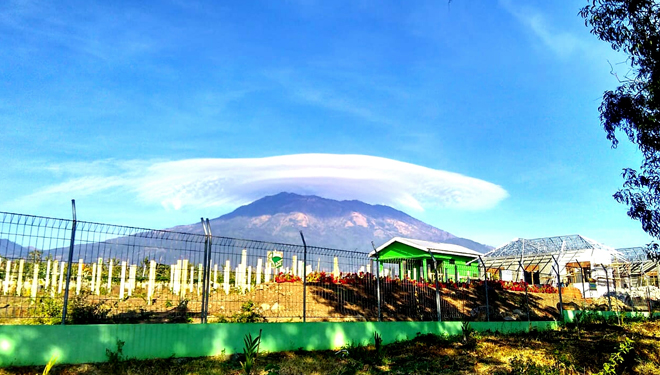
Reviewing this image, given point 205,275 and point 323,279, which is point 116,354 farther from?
point 323,279

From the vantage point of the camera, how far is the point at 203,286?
1102 cm

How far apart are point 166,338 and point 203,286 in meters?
1.30

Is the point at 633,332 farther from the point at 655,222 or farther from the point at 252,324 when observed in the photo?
the point at 252,324

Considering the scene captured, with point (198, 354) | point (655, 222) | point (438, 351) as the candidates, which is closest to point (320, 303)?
point (438, 351)

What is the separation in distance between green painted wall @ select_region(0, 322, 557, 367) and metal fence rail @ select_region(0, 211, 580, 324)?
1.34 feet

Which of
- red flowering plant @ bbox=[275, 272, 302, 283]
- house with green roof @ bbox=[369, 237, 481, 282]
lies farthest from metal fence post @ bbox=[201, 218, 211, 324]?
house with green roof @ bbox=[369, 237, 481, 282]

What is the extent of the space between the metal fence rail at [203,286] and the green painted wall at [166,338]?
1.34 ft

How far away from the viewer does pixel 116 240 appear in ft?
33.7

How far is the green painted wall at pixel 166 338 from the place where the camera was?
905 cm

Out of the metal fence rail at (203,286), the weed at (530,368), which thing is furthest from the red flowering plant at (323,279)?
the weed at (530,368)

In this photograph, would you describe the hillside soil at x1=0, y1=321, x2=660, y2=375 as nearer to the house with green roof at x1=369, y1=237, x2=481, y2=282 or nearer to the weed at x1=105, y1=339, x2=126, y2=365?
the weed at x1=105, y1=339, x2=126, y2=365

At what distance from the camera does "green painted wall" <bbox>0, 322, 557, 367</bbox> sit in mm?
9055

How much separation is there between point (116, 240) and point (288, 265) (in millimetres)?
4919

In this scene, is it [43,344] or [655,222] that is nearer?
[43,344]
